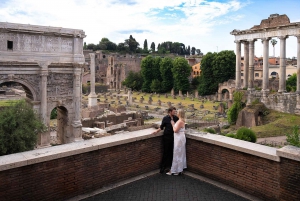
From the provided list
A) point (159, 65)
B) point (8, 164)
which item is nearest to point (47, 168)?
point (8, 164)

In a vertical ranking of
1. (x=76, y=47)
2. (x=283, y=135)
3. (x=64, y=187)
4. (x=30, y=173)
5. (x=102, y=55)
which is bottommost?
(x=283, y=135)

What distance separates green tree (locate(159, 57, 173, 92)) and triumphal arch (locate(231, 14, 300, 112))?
3655cm

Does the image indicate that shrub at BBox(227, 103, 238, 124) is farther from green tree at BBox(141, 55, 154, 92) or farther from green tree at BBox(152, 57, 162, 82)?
green tree at BBox(141, 55, 154, 92)

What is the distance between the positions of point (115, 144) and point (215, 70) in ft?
165

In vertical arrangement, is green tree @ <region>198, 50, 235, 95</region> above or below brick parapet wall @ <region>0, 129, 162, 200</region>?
above

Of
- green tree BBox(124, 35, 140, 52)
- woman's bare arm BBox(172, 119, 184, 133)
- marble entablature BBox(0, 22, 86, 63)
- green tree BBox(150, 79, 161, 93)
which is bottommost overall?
woman's bare arm BBox(172, 119, 184, 133)

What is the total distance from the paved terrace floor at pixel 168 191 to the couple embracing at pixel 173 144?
0.28m

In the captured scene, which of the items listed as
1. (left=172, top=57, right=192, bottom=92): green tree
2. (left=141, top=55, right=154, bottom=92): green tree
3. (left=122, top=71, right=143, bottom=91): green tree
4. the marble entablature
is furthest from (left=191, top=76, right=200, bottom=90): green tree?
the marble entablature

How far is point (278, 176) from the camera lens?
15.3ft

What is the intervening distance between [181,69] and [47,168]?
55811 millimetres

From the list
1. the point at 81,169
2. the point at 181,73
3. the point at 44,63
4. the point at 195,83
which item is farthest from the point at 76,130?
the point at 195,83

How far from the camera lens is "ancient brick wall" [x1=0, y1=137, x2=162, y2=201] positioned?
173 inches

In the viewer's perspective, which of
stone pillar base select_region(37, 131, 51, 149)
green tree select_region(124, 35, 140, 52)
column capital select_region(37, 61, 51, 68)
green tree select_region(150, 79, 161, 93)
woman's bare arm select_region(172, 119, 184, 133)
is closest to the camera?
woman's bare arm select_region(172, 119, 184, 133)

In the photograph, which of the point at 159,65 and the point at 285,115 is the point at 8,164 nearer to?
the point at 285,115
